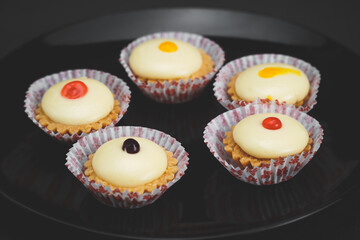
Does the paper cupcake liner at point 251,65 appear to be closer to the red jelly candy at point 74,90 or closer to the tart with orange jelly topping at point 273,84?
the tart with orange jelly topping at point 273,84

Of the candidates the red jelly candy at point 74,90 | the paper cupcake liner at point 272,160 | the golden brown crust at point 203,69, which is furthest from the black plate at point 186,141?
the red jelly candy at point 74,90

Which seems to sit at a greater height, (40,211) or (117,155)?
(117,155)

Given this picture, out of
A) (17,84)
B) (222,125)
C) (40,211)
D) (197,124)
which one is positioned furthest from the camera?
(17,84)

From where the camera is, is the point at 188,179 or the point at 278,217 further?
the point at 188,179

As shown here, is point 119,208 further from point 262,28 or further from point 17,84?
point 262,28

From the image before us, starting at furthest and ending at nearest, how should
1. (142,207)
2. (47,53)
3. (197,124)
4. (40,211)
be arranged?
1. (47,53)
2. (197,124)
3. (142,207)
4. (40,211)

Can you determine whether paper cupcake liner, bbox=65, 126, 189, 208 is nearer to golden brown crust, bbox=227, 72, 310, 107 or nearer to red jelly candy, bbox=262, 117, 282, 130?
red jelly candy, bbox=262, 117, 282, 130

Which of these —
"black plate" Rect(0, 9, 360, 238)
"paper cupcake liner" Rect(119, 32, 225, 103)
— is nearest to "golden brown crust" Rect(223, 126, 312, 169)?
"black plate" Rect(0, 9, 360, 238)

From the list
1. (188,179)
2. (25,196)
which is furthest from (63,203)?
(188,179)
